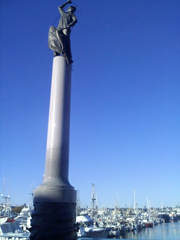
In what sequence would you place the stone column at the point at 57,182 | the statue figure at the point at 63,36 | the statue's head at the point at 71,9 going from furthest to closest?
the statue's head at the point at 71,9 → the statue figure at the point at 63,36 → the stone column at the point at 57,182

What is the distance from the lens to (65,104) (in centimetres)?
998

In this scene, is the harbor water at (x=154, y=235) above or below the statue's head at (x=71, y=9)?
below

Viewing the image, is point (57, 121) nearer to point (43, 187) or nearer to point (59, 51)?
point (43, 187)

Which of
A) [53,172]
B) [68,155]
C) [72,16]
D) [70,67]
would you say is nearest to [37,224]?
[53,172]

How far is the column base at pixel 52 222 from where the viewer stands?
782 centimetres

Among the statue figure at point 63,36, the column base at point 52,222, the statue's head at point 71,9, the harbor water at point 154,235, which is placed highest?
the statue's head at point 71,9

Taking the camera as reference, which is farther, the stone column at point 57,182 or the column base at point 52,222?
the stone column at point 57,182

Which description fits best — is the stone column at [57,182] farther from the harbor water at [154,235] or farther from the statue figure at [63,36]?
the harbor water at [154,235]

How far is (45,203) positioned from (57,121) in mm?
3272

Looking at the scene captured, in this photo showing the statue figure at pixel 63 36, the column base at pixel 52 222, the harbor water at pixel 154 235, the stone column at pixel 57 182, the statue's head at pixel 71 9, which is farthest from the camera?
the harbor water at pixel 154 235

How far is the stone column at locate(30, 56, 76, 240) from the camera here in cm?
800

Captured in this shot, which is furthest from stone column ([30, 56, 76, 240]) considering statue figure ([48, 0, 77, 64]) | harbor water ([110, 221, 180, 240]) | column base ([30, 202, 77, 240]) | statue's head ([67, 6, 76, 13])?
harbor water ([110, 221, 180, 240])

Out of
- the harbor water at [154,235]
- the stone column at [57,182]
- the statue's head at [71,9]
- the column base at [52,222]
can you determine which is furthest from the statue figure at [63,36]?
the harbor water at [154,235]

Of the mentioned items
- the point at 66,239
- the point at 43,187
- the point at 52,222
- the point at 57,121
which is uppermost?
the point at 57,121
